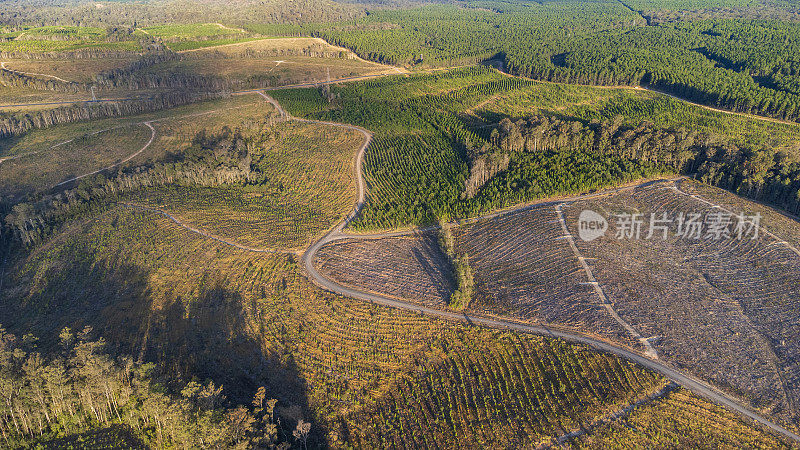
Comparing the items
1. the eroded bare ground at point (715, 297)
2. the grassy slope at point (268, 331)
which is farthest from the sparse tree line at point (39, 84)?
the eroded bare ground at point (715, 297)

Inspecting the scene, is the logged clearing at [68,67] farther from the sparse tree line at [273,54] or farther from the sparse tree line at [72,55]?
the sparse tree line at [273,54]

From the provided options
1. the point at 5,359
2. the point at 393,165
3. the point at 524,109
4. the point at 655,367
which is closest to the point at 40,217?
the point at 5,359

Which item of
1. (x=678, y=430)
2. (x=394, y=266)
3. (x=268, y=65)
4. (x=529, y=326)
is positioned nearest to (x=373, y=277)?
(x=394, y=266)

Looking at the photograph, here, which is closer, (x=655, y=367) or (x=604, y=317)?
(x=655, y=367)

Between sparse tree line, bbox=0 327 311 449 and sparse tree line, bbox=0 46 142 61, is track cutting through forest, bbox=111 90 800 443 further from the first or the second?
sparse tree line, bbox=0 46 142 61

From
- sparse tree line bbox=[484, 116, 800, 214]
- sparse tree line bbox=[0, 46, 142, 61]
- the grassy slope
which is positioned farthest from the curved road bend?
sparse tree line bbox=[0, 46, 142, 61]

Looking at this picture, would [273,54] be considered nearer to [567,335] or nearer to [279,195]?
[279,195]

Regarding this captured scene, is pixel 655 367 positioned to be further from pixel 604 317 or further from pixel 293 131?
pixel 293 131
